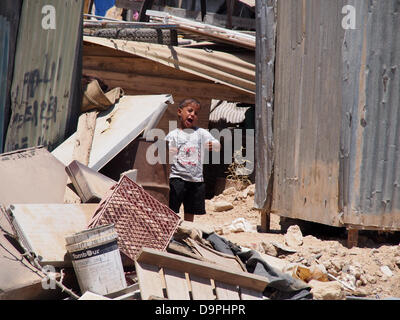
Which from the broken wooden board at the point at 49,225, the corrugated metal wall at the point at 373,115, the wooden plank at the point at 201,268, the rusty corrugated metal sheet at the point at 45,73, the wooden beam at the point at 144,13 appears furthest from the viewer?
the wooden beam at the point at 144,13

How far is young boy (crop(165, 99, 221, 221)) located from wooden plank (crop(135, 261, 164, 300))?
2.07m

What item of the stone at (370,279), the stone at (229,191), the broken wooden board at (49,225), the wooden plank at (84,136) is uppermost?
the wooden plank at (84,136)

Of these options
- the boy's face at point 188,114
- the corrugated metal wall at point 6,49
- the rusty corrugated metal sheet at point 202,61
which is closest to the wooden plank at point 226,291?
the boy's face at point 188,114

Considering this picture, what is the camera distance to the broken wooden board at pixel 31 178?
5574 mm

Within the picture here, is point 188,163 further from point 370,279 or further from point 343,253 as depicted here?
point 370,279

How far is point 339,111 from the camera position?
6.30 m

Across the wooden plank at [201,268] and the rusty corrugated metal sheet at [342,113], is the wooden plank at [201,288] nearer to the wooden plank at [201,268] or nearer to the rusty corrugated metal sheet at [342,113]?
the wooden plank at [201,268]

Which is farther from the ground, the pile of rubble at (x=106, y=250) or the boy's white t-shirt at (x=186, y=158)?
the boy's white t-shirt at (x=186, y=158)

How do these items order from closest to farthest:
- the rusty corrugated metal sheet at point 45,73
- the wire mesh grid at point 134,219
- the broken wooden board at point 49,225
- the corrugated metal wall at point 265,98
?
the broken wooden board at point 49,225 → the wire mesh grid at point 134,219 → the rusty corrugated metal sheet at point 45,73 → the corrugated metal wall at point 265,98

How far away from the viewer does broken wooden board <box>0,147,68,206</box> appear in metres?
5.57

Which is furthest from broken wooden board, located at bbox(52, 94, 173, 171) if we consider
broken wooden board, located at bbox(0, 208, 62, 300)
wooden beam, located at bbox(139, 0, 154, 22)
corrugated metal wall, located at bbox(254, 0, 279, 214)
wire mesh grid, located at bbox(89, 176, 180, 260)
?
wooden beam, located at bbox(139, 0, 154, 22)

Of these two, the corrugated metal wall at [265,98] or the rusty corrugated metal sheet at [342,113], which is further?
the corrugated metal wall at [265,98]

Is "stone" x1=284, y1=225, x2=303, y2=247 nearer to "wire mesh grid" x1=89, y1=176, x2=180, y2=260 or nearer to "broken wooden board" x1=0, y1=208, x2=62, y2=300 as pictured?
"wire mesh grid" x1=89, y1=176, x2=180, y2=260
